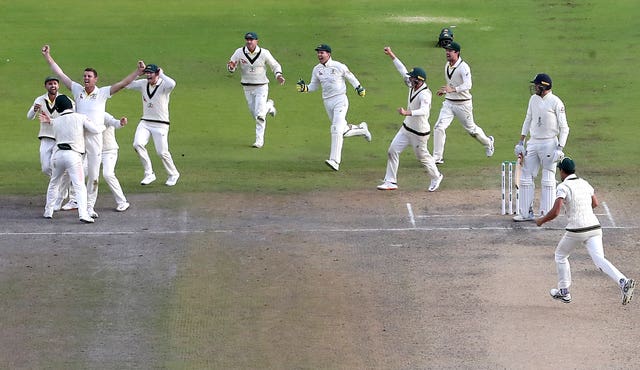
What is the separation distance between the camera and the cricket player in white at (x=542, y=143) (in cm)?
2122

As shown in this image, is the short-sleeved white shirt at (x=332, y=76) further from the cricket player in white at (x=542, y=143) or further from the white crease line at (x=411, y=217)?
the cricket player in white at (x=542, y=143)

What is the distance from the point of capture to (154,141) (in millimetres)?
23844

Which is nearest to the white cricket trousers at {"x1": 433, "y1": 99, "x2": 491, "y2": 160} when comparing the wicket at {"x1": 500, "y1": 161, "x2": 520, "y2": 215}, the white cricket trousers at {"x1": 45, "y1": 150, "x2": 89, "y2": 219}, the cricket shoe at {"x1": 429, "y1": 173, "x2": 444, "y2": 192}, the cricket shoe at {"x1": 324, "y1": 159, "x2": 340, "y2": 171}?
the cricket shoe at {"x1": 429, "y1": 173, "x2": 444, "y2": 192}

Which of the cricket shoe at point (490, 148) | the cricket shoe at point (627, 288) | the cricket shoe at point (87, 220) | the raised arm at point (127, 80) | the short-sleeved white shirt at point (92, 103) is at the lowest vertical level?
the cricket shoe at point (87, 220)

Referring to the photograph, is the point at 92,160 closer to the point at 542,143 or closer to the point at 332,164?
the point at 332,164

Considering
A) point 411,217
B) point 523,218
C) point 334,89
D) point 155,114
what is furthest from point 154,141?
point 523,218

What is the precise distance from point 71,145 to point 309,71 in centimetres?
1157

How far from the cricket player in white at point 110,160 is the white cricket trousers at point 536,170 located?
660 centimetres

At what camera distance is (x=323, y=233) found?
835 inches

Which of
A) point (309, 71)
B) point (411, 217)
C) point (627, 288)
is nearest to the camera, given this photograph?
point (627, 288)

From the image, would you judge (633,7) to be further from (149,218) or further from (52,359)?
(52,359)

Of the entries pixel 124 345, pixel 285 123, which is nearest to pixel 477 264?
pixel 124 345

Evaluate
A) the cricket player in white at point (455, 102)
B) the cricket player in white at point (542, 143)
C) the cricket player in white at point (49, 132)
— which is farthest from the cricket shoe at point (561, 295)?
the cricket player in white at point (49, 132)

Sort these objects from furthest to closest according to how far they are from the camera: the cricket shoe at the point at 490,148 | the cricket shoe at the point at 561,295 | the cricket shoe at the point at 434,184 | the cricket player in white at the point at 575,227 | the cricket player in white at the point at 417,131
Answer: the cricket shoe at the point at 490,148 → the cricket shoe at the point at 434,184 → the cricket player in white at the point at 417,131 → the cricket shoe at the point at 561,295 → the cricket player in white at the point at 575,227
